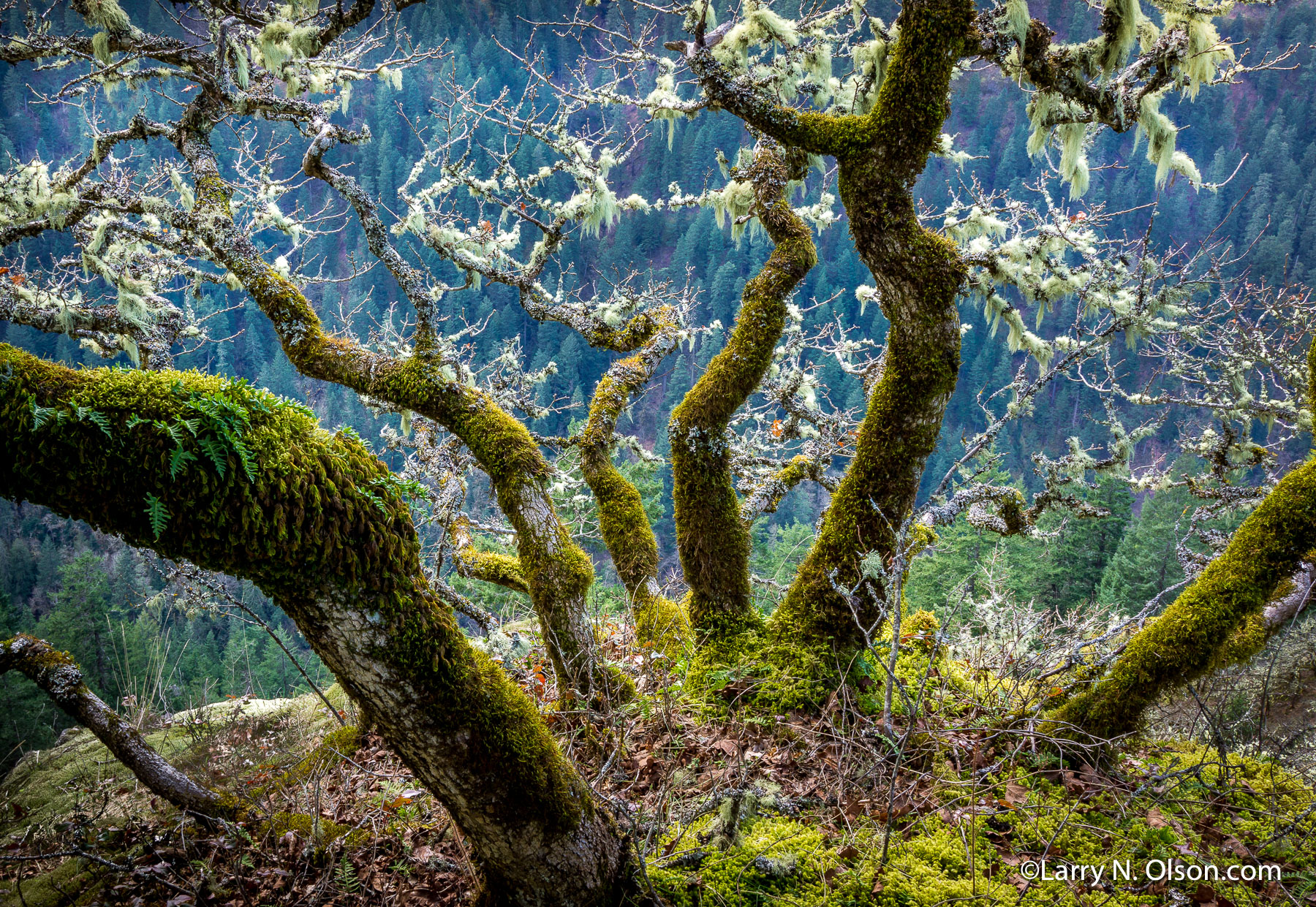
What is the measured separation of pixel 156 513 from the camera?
1.99 m

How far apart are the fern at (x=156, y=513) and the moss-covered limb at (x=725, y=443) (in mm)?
4069

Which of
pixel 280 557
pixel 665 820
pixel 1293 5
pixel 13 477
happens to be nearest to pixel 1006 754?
pixel 665 820

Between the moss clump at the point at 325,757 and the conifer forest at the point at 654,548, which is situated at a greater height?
the conifer forest at the point at 654,548

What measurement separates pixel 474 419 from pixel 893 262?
3264mm

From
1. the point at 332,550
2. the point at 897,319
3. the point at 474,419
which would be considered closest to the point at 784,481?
the point at 897,319

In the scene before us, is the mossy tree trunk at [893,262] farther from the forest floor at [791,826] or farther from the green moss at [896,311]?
the forest floor at [791,826]

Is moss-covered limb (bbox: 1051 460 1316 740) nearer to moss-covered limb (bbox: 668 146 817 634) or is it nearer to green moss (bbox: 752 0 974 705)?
green moss (bbox: 752 0 974 705)

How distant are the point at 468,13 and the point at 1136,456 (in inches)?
3745

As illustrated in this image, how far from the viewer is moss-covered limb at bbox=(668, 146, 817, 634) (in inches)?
228

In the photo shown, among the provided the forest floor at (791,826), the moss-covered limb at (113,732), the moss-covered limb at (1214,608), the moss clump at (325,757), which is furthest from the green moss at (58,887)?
the moss-covered limb at (1214,608)

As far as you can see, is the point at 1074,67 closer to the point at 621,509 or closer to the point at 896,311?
the point at 896,311

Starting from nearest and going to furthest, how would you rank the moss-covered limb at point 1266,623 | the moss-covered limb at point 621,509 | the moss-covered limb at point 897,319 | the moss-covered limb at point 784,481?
1. the moss-covered limb at point 897,319
2. the moss-covered limb at point 1266,623
3. the moss-covered limb at point 621,509
4. the moss-covered limb at point 784,481

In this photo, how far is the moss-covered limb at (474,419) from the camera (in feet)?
17.2

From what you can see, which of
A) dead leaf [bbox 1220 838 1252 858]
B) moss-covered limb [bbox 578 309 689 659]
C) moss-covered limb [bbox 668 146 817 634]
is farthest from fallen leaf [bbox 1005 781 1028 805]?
moss-covered limb [bbox 578 309 689 659]
